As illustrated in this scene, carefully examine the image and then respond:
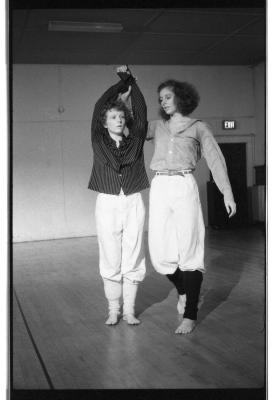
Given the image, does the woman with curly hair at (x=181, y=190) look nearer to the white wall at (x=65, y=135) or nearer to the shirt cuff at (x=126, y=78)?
the shirt cuff at (x=126, y=78)

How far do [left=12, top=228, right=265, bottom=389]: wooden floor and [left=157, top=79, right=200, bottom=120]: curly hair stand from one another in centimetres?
101

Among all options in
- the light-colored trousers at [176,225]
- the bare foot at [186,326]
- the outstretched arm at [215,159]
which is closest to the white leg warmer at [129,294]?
the light-colored trousers at [176,225]

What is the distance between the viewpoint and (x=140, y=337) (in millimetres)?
2527

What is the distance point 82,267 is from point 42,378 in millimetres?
2856

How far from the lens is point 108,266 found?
2.70m

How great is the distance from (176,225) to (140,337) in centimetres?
66

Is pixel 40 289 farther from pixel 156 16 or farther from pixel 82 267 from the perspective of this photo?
A: pixel 156 16

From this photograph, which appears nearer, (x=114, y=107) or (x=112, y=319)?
(x=114, y=107)

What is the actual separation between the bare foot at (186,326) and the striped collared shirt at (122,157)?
0.79 m

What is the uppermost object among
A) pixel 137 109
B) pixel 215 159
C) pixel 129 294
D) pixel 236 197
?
pixel 137 109

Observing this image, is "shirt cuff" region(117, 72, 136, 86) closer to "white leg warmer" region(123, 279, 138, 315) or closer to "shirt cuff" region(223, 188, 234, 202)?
"shirt cuff" region(223, 188, 234, 202)

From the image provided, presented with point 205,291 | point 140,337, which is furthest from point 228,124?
point 140,337

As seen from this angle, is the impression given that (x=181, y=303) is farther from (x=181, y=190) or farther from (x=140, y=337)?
(x=181, y=190)

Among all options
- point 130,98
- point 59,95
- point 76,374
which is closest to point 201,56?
point 59,95
